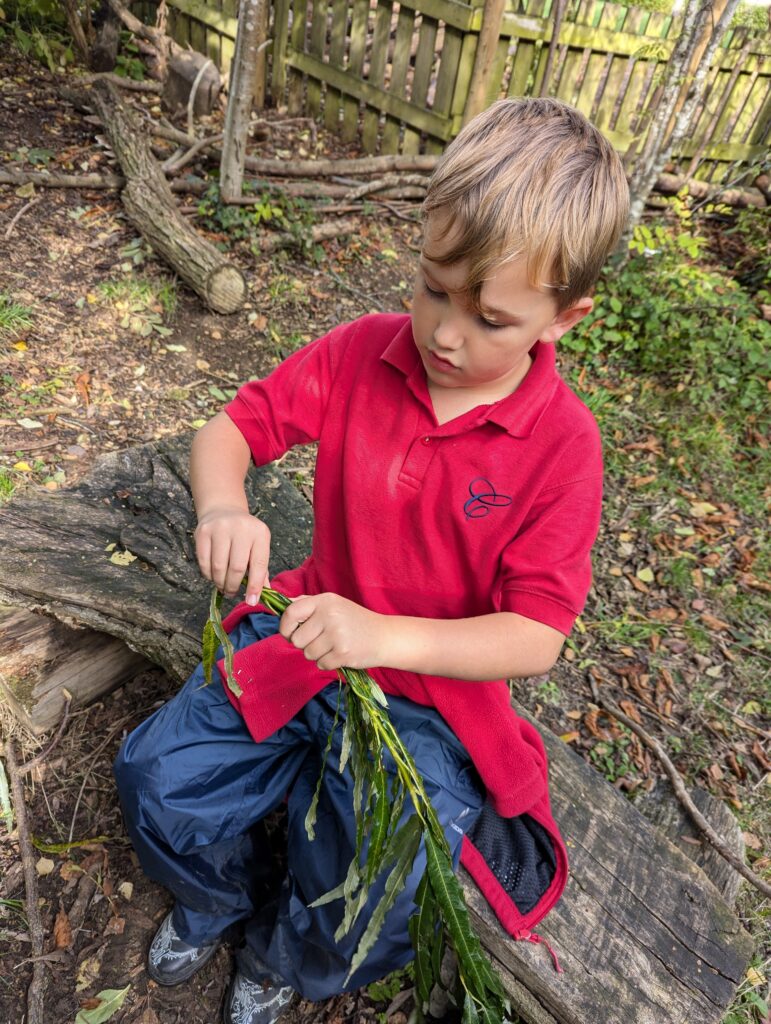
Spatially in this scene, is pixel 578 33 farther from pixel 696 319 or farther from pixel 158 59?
pixel 158 59

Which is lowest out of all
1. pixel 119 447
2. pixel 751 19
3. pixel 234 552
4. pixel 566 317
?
pixel 119 447

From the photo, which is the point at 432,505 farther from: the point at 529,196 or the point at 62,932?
the point at 62,932

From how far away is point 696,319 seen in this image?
4.97m

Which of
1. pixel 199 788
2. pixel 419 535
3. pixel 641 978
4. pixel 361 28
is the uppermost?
pixel 361 28

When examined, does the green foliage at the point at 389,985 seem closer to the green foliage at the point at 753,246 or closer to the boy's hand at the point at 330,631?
the boy's hand at the point at 330,631

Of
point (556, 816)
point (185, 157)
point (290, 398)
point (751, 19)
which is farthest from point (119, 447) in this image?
point (751, 19)

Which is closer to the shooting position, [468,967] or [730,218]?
[468,967]

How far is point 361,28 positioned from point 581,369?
3.43 meters

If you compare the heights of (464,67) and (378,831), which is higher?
(464,67)

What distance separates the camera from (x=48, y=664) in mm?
2312

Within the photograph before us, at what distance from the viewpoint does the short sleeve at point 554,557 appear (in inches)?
62.6

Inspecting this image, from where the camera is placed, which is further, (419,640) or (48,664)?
(48,664)

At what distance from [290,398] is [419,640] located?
690 millimetres

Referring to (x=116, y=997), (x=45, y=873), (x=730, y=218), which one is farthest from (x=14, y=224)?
(x=730, y=218)
